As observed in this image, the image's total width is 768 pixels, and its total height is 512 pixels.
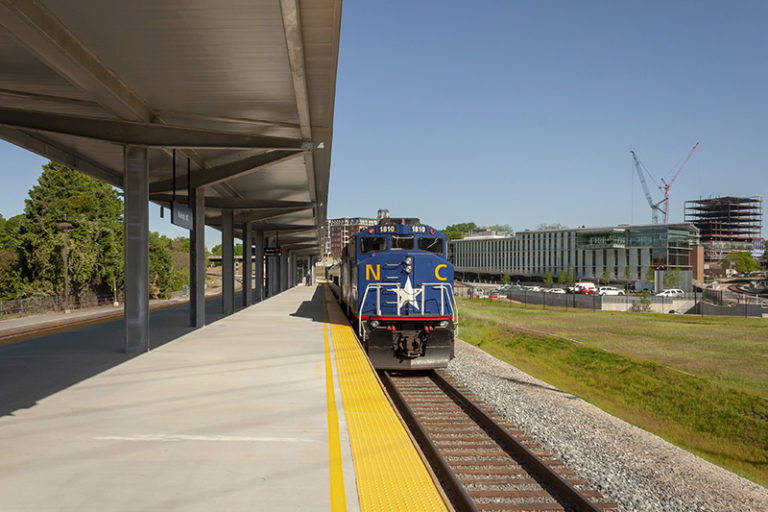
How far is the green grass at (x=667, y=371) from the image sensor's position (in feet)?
46.7

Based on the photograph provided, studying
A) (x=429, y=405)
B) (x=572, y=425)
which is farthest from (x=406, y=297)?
(x=572, y=425)

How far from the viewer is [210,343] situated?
1436cm

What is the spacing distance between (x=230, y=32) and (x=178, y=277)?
2049 inches

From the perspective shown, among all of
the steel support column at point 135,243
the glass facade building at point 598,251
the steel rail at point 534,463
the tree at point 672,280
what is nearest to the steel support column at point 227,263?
the steel support column at point 135,243

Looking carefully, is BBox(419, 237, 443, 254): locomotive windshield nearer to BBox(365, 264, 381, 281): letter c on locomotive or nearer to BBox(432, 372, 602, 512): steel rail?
BBox(365, 264, 381, 281): letter c on locomotive

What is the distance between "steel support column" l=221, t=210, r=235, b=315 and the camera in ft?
75.3

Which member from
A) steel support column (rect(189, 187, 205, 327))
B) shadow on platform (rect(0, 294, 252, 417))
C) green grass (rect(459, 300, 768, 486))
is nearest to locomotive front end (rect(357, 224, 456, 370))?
shadow on platform (rect(0, 294, 252, 417))

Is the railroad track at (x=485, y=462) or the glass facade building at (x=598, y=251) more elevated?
the glass facade building at (x=598, y=251)

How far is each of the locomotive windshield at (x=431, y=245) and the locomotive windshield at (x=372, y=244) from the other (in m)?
1.00

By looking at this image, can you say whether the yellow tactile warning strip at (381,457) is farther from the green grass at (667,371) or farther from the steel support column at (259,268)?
the steel support column at (259,268)

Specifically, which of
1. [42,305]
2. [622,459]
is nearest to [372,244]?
[622,459]

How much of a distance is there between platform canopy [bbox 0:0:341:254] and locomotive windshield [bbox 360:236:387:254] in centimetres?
290

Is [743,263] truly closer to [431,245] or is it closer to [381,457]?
[431,245]

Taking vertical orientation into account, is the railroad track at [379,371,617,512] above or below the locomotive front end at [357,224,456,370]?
below
